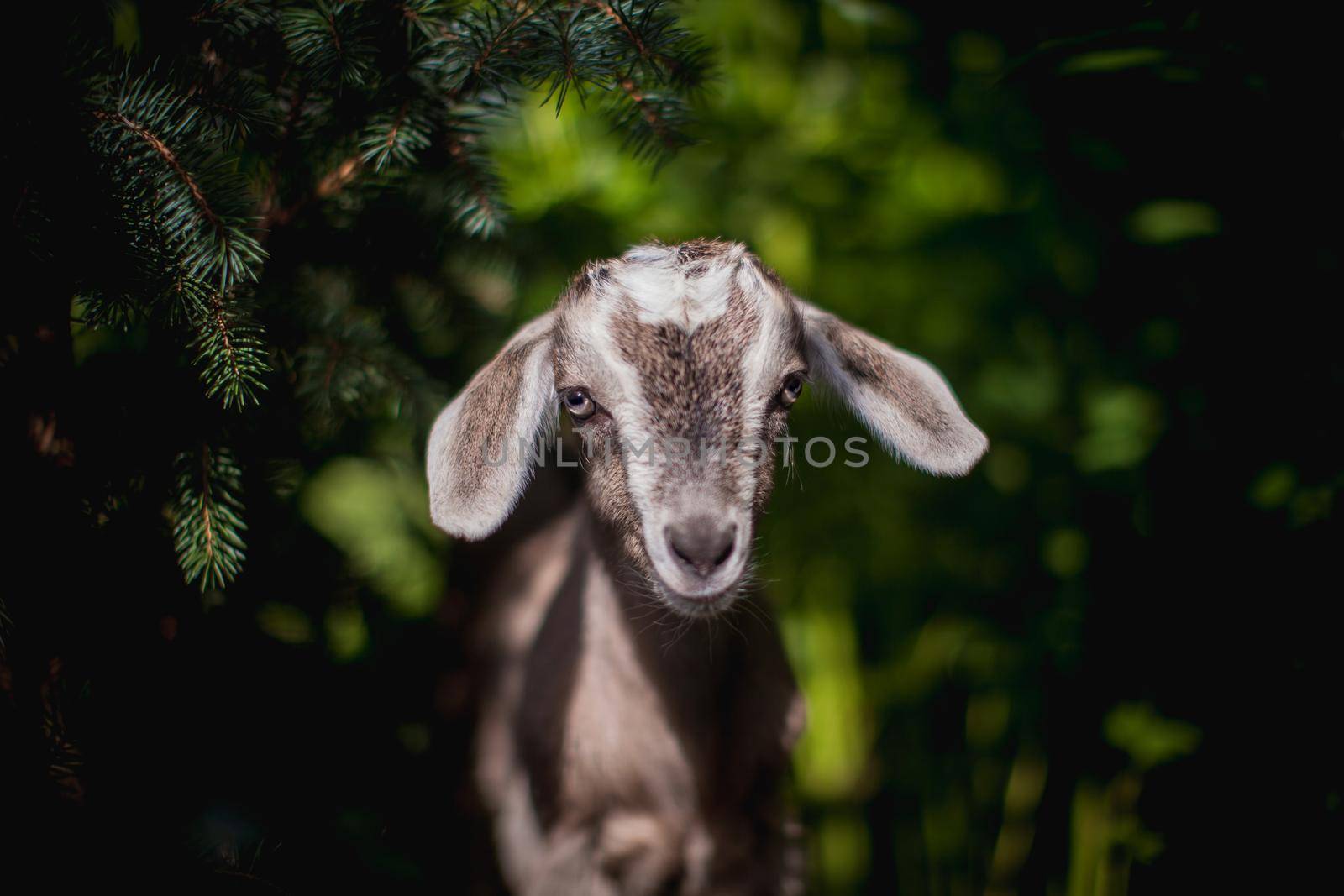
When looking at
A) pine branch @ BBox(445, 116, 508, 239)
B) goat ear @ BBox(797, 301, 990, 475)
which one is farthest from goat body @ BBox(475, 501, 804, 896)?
pine branch @ BBox(445, 116, 508, 239)

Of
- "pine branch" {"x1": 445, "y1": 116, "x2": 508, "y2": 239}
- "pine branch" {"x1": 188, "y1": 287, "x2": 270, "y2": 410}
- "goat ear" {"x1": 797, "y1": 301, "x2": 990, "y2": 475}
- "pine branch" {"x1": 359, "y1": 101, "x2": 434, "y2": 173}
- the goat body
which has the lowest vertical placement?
the goat body

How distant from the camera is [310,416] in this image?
1337 mm

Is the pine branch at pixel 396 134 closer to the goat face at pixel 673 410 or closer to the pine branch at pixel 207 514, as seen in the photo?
the goat face at pixel 673 410

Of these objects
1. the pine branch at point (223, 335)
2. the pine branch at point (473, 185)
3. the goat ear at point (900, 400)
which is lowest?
the goat ear at point (900, 400)

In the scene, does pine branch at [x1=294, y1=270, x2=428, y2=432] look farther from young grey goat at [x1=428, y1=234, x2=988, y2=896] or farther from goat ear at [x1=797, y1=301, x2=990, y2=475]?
goat ear at [x1=797, y1=301, x2=990, y2=475]

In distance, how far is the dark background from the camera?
114 cm

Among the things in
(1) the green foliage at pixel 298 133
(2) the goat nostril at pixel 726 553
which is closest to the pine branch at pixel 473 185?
(1) the green foliage at pixel 298 133

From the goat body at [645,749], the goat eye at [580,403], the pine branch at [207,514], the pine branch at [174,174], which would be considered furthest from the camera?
the goat body at [645,749]

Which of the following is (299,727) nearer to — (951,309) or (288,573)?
(288,573)

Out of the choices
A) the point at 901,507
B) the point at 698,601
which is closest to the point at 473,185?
the point at 698,601

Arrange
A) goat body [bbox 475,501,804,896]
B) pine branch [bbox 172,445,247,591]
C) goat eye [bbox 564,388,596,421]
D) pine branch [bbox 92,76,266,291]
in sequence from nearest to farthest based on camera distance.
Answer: pine branch [bbox 92,76,266,291] → pine branch [bbox 172,445,247,591] → goat eye [bbox 564,388,596,421] → goat body [bbox 475,501,804,896]

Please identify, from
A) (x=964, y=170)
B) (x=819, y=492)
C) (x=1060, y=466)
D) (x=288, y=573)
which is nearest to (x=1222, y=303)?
(x=1060, y=466)

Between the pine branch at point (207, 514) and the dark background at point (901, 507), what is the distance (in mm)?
70

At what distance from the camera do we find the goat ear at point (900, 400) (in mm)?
1229
